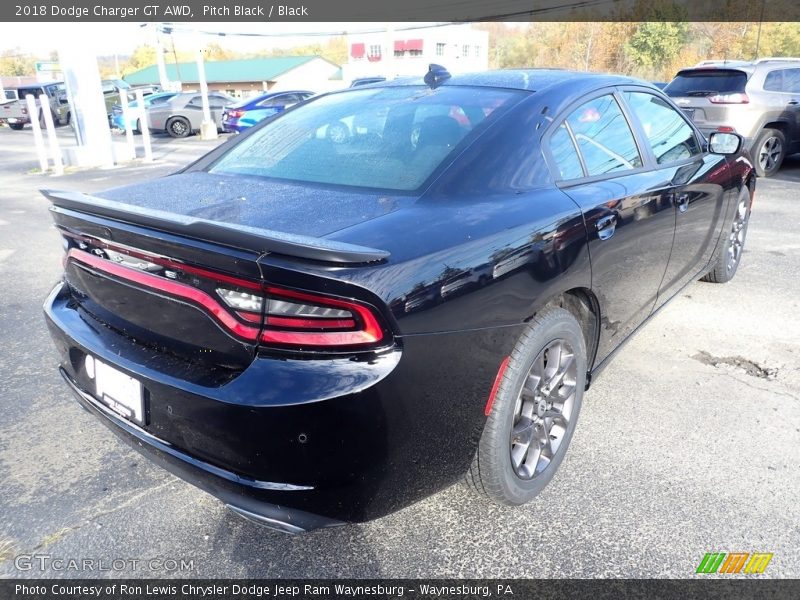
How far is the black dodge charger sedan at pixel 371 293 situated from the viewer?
1581 millimetres

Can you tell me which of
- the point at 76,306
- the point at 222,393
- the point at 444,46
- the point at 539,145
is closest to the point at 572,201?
the point at 539,145

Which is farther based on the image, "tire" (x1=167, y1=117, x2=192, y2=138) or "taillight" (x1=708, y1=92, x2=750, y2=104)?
"tire" (x1=167, y1=117, x2=192, y2=138)

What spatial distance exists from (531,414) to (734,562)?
32.6 inches

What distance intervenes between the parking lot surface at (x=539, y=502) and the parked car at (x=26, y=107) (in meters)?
26.2

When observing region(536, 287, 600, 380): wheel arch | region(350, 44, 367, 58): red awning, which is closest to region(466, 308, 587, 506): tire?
region(536, 287, 600, 380): wheel arch

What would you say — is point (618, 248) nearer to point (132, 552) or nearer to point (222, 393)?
point (222, 393)

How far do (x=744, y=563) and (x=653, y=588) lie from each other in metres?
0.37

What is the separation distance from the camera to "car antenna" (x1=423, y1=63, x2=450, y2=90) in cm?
284

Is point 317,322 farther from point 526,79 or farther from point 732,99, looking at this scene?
point 732,99

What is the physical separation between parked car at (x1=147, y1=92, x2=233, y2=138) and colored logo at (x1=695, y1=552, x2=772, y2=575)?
20609 millimetres

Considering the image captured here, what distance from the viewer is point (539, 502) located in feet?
7.59

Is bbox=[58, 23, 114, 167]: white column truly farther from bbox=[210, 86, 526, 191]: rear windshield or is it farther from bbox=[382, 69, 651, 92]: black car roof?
bbox=[382, 69, 651, 92]: black car roof

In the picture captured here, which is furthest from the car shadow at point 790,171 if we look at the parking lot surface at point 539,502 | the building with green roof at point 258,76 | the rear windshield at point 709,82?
the building with green roof at point 258,76

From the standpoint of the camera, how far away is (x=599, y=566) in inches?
78.1
